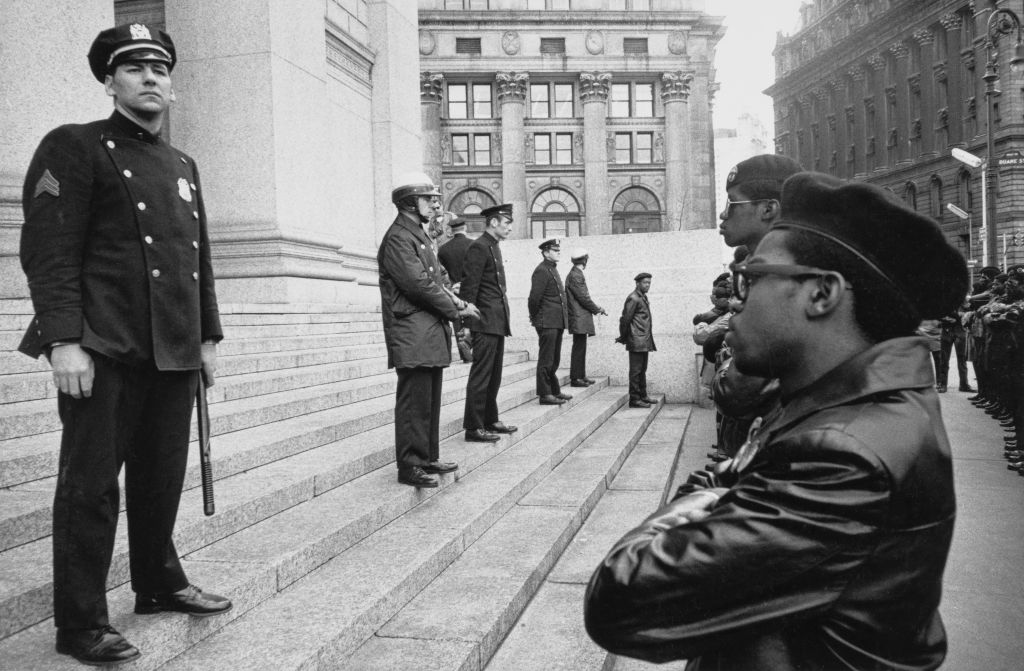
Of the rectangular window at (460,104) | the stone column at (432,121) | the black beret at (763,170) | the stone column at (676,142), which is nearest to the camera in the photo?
the black beret at (763,170)

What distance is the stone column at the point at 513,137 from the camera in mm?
50612

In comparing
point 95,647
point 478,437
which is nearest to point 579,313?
point 478,437

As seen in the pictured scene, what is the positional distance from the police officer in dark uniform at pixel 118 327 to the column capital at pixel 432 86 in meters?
49.5

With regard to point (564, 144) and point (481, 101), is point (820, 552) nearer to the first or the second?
point (564, 144)

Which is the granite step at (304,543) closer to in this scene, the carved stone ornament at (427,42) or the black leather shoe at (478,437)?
the black leather shoe at (478,437)

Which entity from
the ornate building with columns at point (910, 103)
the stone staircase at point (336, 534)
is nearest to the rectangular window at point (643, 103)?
the ornate building with columns at point (910, 103)

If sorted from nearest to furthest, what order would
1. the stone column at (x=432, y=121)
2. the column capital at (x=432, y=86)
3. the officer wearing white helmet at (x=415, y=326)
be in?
the officer wearing white helmet at (x=415, y=326)
the stone column at (x=432, y=121)
the column capital at (x=432, y=86)

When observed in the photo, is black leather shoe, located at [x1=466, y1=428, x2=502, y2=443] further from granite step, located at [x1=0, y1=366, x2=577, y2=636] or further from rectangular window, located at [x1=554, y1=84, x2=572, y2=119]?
rectangular window, located at [x1=554, y1=84, x2=572, y2=119]

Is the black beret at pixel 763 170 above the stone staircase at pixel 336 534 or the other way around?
above

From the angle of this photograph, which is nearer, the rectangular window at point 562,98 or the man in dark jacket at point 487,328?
the man in dark jacket at point 487,328

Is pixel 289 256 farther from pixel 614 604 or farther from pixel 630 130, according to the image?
pixel 630 130

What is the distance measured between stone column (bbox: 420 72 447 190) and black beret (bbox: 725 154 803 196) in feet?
157

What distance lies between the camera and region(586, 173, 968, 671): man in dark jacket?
48.5 inches

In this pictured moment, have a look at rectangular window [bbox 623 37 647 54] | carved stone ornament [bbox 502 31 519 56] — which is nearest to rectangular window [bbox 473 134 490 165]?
carved stone ornament [bbox 502 31 519 56]
